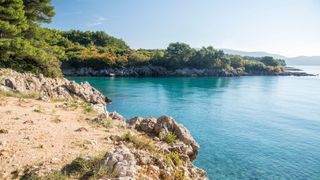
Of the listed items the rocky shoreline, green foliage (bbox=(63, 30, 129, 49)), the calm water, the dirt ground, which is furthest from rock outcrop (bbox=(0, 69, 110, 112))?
green foliage (bbox=(63, 30, 129, 49))

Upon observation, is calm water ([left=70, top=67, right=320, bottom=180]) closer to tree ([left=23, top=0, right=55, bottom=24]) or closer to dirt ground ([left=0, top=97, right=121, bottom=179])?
dirt ground ([left=0, top=97, right=121, bottom=179])

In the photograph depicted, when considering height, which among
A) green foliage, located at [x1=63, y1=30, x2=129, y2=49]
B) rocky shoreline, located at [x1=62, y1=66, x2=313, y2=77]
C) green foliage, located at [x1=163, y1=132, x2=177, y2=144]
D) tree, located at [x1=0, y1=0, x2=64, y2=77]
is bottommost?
green foliage, located at [x1=163, y1=132, x2=177, y2=144]

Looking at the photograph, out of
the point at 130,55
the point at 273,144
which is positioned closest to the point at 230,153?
the point at 273,144

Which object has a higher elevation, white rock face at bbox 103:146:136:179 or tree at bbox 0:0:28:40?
tree at bbox 0:0:28:40

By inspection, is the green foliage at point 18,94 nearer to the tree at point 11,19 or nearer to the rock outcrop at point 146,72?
the tree at point 11,19

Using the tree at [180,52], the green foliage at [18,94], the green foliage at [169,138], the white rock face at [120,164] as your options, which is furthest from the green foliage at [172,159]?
the tree at [180,52]

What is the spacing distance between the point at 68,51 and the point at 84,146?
9345cm

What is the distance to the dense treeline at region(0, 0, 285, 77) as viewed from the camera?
2597cm

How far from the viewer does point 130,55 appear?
327ft

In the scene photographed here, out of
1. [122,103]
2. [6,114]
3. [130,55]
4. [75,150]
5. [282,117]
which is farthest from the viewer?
[130,55]

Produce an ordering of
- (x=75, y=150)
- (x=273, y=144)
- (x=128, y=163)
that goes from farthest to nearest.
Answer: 1. (x=273, y=144)
2. (x=75, y=150)
3. (x=128, y=163)

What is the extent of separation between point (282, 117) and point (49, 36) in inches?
1264

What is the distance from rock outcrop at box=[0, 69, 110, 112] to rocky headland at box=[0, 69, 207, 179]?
3.58 metres

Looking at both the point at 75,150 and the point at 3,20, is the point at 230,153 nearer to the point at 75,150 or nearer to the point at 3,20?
the point at 75,150
